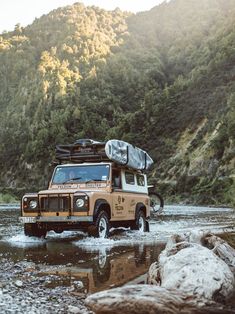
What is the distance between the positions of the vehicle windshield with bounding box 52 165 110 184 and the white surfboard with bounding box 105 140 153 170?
1.42 ft

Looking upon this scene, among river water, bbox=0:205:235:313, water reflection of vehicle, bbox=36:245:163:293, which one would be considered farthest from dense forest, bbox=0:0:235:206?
river water, bbox=0:205:235:313

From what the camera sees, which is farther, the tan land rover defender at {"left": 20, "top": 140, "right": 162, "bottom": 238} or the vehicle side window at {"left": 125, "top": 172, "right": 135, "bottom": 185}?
the vehicle side window at {"left": 125, "top": 172, "right": 135, "bottom": 185}

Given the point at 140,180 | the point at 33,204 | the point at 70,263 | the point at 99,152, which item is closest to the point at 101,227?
the point at 33,204

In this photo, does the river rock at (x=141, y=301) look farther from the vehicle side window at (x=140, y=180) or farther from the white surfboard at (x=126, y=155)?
the vehicle side window at (x=140, y=180)

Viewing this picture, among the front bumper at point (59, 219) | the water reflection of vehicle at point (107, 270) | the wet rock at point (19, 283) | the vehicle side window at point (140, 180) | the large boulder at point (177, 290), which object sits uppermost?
the vehicle side window at point (140, 180)

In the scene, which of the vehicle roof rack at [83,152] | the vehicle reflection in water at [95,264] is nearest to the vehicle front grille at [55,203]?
the vehicle reflection in water at [95,264]

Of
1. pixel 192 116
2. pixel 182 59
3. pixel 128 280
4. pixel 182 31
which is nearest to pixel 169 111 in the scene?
pixel 192 116

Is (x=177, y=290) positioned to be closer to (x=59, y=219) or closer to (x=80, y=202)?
(x=80, y=202)

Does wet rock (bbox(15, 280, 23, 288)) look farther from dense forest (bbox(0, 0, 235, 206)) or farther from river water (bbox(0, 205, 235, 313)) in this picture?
dense forest (bbox(0, 0, 235, 206))

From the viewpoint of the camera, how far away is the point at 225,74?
6719 cm

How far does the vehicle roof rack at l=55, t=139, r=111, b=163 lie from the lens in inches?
550

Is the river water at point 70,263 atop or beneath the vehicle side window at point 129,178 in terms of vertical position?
beneath

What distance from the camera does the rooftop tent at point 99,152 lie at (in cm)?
1366

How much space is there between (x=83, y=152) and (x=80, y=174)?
84cm
